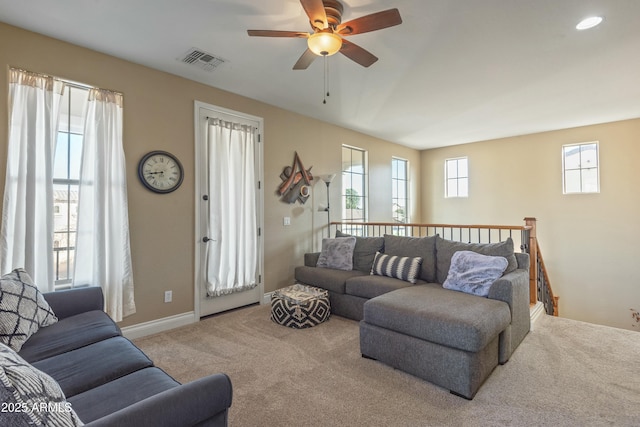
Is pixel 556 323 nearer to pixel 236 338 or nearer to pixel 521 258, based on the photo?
pixel 521 258

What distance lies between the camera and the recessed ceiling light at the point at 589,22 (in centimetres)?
236

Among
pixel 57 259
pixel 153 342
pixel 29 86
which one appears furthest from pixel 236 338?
pixel 29 86

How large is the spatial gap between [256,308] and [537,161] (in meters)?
5.69

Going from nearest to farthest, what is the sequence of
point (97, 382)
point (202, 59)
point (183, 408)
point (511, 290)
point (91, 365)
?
point (183, 408) → point (97, 382) → point (91, 365) → point (511, 290) → point (202, 59)

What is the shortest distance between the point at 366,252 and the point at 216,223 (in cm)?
192

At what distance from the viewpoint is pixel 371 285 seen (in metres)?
3.25

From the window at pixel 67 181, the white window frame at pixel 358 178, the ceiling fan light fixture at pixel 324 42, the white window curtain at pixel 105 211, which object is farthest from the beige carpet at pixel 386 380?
the white window frame at pixel 358 178

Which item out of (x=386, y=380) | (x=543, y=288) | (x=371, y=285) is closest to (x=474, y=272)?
(x=371, y=285)

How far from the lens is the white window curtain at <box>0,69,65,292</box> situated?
2406 millimetres

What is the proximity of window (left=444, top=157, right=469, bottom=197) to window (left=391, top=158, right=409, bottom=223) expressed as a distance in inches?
35.7

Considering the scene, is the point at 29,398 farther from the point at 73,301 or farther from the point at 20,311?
the point at 73,301

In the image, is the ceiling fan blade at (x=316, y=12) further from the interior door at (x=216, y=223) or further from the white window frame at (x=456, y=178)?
the white window frame at (x=456, y=178)

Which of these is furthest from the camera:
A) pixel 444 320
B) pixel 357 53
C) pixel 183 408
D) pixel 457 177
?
pixel 457 177

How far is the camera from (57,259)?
2.67 m
